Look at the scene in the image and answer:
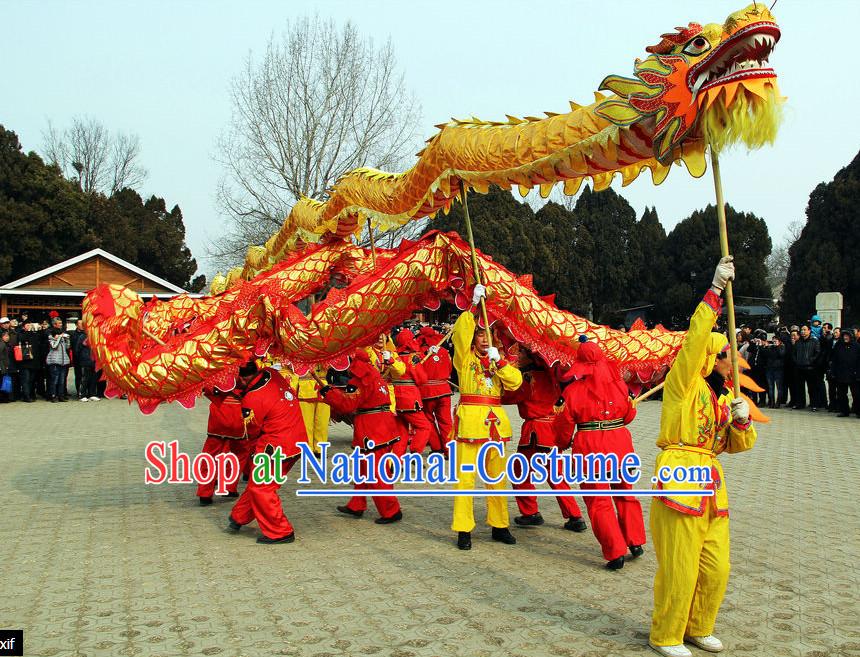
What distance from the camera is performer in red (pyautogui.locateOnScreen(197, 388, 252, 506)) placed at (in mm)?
7035

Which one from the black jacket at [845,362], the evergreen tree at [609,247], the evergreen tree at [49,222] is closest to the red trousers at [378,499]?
the black jacket at [845,362]

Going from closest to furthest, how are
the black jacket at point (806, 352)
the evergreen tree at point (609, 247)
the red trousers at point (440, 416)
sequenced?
the red trousers at point (440, 416) → the black jacket at point (806, 352) → the evergreen tree at point (609, 247)

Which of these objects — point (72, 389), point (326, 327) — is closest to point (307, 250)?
point (326, 327)

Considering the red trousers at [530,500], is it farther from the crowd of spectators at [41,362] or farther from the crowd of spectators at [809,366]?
the crowd of spectators at [41,362]

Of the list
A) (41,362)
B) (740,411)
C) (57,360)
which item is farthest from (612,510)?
(41,362)

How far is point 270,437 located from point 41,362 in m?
12.0

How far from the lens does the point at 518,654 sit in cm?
375

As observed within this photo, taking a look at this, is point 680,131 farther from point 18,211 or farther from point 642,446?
point 18,211

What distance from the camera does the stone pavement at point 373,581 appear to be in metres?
3.93

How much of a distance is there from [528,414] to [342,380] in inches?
243

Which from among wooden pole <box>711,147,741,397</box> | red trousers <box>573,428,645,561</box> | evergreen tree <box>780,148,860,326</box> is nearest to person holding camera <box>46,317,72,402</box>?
red trousers <box>573,428,645,561</box>

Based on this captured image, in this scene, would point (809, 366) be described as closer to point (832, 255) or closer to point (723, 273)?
point (723, 273)

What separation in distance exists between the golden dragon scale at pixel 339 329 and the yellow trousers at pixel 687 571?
2.46 metres

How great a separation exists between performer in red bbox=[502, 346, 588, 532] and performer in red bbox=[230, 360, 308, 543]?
73.2 inches
